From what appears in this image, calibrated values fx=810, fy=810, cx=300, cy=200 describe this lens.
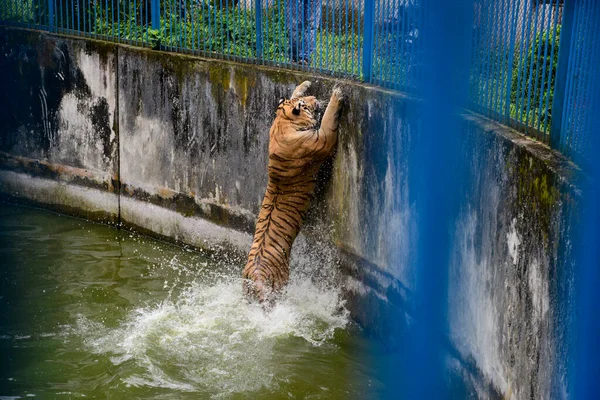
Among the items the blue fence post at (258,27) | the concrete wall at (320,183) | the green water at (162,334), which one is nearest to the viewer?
the concrete wall at (320,183)

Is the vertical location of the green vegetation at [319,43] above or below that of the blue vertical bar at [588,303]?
above

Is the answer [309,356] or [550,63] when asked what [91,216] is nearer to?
[309,356]

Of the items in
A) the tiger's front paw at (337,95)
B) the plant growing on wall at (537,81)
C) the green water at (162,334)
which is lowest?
the green water at (162,334)

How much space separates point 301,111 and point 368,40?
773mm

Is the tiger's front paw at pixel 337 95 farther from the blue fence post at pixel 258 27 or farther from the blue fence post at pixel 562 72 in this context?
the blue fence post at pixel 562 72

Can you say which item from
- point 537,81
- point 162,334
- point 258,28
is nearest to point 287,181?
point 162,334

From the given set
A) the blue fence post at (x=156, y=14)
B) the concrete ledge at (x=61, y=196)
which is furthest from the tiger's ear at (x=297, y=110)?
the concrete ledge at (x=61, y=196)

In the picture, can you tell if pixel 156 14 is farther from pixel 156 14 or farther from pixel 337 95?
pixel 337 95

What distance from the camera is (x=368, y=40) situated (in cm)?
633

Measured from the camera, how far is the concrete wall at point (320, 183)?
3754mm

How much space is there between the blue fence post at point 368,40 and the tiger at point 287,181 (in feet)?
0.92

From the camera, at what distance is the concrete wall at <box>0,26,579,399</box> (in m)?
3.75

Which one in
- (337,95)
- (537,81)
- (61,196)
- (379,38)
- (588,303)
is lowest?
(61,196)

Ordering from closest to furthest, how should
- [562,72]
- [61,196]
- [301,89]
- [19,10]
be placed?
[562,72], [301,89], [61,196], [19,10]
